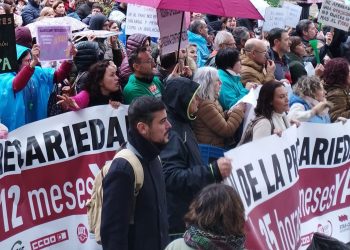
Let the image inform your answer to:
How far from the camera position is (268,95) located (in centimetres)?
671

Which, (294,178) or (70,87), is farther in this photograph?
(70,87)

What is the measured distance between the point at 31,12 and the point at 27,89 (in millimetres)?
6767

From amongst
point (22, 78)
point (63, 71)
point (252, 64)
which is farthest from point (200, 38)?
point (22, 78)

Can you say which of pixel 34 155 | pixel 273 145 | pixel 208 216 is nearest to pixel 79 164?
pixel 34 155

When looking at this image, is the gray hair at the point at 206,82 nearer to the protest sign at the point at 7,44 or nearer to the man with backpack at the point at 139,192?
the protest sign at the point at 7,44

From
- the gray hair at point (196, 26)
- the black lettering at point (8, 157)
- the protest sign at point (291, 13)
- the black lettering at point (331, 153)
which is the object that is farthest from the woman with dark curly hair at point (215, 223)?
the protest sign at point (291, 13)

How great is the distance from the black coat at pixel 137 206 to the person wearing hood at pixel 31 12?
29.2ft

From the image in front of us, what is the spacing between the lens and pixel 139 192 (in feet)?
14.6

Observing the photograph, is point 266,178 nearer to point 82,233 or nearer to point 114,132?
point 114,132

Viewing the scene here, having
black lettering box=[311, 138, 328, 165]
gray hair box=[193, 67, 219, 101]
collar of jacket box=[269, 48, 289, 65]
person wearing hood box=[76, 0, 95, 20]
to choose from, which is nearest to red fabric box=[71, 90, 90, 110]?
gray hair box=[193, 67, 219, 101]

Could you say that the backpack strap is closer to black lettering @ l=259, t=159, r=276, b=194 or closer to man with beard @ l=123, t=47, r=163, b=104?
black lettering @ l=259, t=159, r=276, b=194

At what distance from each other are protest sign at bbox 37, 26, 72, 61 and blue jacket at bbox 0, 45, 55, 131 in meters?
0.22

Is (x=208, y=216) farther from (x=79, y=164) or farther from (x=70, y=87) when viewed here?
(x=70, y=87)

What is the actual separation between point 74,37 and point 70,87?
1485 millimetres
